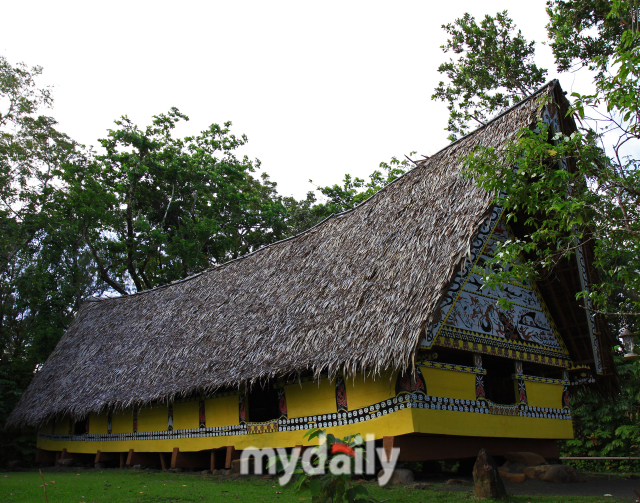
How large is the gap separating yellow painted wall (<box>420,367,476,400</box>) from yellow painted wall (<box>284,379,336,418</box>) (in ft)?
4.49

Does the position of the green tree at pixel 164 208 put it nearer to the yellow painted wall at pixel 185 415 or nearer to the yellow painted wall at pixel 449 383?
the yellow painted wall at pixel 185 415

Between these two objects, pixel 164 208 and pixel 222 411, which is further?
pixel 164 208

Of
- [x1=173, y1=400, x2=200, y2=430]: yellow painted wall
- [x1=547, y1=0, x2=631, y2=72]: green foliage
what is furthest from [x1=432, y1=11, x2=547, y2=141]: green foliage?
[x1=173, y1=400, x2=200, y2=430]: yellow painted wall

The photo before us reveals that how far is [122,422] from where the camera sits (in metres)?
11.2

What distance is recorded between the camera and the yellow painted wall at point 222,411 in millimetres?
8797

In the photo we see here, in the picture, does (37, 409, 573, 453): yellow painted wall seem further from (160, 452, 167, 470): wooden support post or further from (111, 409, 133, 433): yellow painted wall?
(111, 409, 133, 433): yellow painted wall

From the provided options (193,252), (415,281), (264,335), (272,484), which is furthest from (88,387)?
(193,252)

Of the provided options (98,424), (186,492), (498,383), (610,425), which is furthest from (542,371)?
(98,424)

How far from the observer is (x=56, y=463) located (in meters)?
12.9

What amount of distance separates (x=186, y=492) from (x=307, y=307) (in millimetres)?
3138

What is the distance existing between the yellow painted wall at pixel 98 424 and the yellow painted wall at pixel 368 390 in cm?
688

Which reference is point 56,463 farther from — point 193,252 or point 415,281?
point 415,281

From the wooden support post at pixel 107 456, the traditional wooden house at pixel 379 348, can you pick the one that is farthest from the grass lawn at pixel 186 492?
the wooden support post at pixel 107 456

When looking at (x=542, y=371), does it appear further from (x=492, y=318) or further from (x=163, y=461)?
(x=163, y=461)
